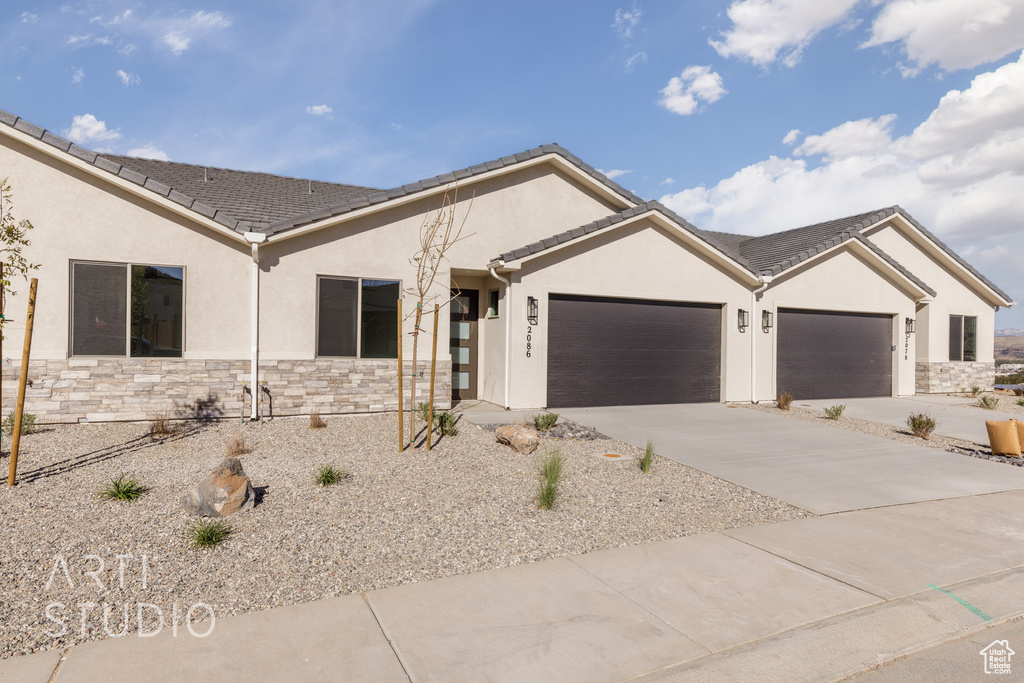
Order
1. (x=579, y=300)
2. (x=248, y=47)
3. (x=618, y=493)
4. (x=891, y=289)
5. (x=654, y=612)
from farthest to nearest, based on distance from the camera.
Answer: (x=891, y=289) → (x=579, y=300) → (x=248, y=47) → (x=618, y=493) → (x=654, y=612)

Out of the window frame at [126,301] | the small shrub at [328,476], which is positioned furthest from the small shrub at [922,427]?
the window frame at [126,301]

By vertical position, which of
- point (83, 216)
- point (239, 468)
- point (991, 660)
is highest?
point (83, 216)

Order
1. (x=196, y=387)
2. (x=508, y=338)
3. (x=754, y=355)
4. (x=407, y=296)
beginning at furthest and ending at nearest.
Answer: (x=754, y=355) → (x=508, y=338) → (x=407, y=296) → (x=196, y=387)

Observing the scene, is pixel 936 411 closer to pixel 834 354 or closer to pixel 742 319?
pixel 834 354

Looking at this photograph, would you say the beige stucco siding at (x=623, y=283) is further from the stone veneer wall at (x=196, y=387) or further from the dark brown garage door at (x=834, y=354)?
the stone veneer wall at (x=196, y=387)

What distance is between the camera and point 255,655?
325 centimetres

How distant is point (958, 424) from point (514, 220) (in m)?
10.7

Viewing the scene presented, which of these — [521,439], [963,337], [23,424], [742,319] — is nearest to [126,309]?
[23,424]

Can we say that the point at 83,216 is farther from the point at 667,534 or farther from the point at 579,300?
the point at 667,534

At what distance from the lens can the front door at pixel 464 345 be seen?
516 inches

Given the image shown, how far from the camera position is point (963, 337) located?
1930 centimetres

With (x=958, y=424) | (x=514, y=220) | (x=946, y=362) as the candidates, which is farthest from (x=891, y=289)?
(x=514, y=220)

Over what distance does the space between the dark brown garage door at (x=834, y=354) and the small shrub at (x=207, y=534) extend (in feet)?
47.0

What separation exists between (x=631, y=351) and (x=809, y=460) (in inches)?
220
